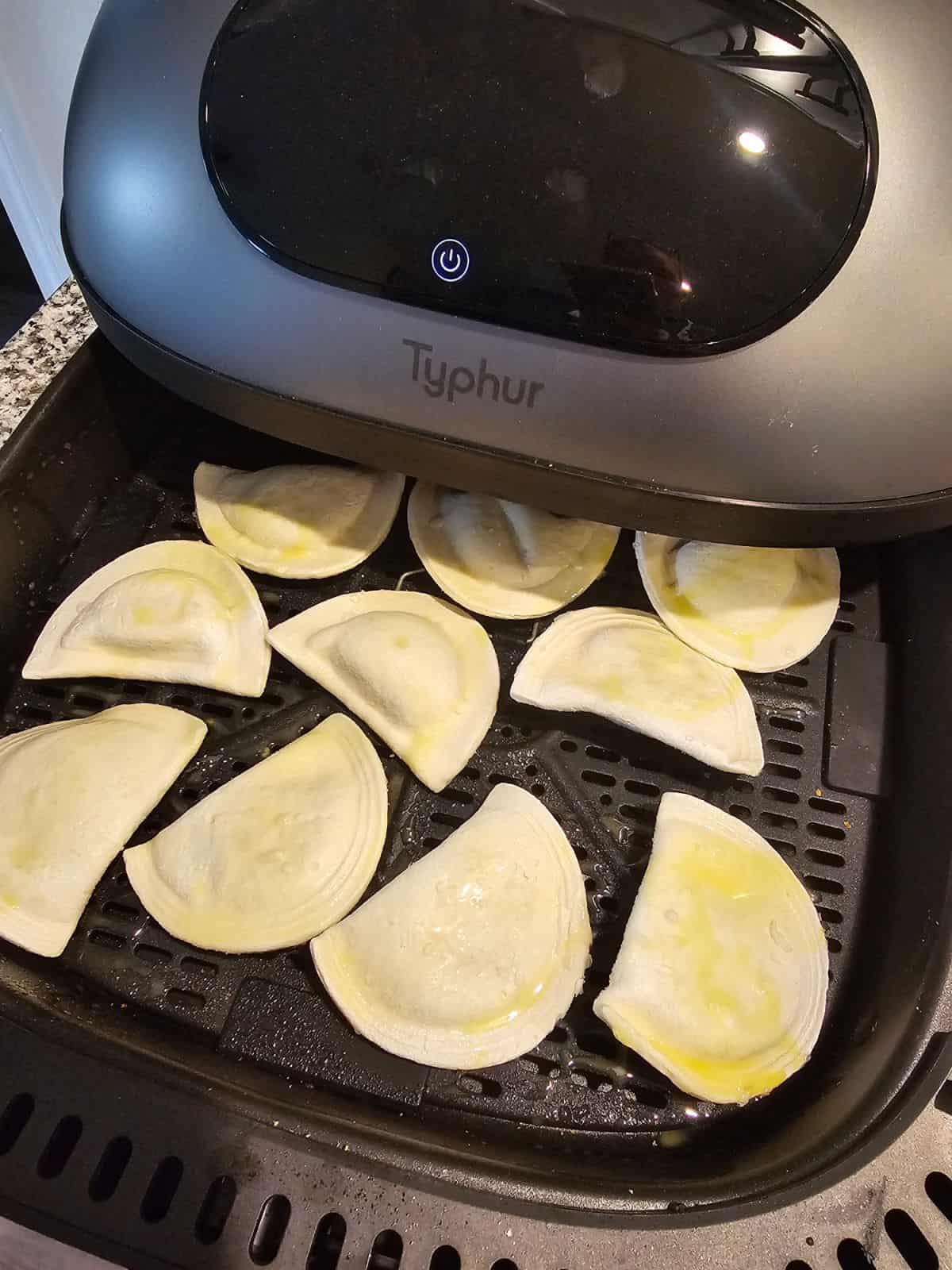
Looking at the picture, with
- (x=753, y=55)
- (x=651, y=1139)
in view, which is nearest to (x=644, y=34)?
(x=753, y=55)

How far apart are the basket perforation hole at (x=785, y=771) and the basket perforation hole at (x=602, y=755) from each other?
101 mm

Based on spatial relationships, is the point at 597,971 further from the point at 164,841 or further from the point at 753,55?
the point at 753,55

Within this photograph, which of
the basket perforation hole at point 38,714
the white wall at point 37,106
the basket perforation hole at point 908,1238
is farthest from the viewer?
the white wall at point 37,106

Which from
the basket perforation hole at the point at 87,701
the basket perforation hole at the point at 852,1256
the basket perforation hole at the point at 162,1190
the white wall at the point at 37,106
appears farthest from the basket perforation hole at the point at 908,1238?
the white wall at the point at 37,106

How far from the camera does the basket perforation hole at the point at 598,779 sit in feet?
2.01

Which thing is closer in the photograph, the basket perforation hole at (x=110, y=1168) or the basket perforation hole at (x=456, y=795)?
the basket perforation hole at (x=110, y=1168)

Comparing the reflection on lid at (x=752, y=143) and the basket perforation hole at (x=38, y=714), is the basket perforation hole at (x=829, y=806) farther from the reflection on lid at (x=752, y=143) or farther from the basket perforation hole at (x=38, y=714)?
A: the basket perforation hole at (x=38, y=714)

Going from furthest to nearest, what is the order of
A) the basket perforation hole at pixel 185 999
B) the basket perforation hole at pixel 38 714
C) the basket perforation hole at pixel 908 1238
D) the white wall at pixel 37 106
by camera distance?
1. the white wall at pixel 37 106
2. the basket perforation hole at pixel 38 714
3. the basket perforation hole at pixel 185 999
4. the basket perforation hole at pixel 908 1238

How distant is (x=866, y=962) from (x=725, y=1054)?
0.11 metres

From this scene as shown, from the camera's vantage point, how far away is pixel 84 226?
56 centimetres

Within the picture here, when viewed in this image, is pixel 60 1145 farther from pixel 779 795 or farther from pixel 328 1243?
pixel 779 795

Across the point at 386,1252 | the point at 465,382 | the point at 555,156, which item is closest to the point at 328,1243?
the point at 386,1252

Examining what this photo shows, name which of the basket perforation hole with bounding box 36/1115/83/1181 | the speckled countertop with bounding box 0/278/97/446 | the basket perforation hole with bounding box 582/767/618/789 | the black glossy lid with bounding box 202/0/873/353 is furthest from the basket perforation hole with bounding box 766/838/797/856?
the speckled countertop with bounding box 0/278/97/446

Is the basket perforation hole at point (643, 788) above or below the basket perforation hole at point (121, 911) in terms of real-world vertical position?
above
